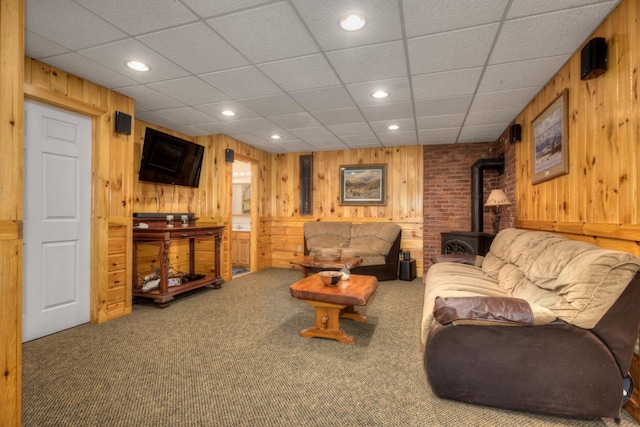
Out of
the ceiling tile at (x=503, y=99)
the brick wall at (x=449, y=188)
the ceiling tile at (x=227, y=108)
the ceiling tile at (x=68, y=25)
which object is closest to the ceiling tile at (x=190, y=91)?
the ceiling tile at (x=227, y=108)

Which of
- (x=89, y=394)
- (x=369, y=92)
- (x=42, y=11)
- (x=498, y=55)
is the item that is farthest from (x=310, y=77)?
(x=89, y=394)

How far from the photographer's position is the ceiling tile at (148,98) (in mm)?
3236

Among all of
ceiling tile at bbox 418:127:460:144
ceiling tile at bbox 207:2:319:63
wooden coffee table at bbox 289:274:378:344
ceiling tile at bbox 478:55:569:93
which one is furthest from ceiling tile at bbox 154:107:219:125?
ceiling tile at bbox 478:55:569:93

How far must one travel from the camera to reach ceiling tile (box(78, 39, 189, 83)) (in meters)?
2.42

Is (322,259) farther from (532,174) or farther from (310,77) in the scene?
(532,174)

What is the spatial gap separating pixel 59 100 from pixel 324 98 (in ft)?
8.31

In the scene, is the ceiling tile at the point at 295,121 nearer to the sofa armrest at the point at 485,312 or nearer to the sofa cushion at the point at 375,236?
the sofa cushion at the point at 375,236

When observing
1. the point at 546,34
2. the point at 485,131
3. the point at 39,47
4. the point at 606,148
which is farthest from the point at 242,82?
the point at 485,131

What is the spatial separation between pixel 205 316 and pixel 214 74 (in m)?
2.45

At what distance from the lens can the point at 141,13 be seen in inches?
79.1

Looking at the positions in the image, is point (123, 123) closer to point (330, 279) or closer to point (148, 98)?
point (148, 98)

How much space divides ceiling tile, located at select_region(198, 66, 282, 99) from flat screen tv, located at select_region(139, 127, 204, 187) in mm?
1430

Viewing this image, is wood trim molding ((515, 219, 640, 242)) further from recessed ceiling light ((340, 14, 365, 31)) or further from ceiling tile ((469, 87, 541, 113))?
recessed ceiling light ((340, 14, 365, 31))

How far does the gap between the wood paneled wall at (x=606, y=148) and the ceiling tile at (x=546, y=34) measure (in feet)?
0.34
